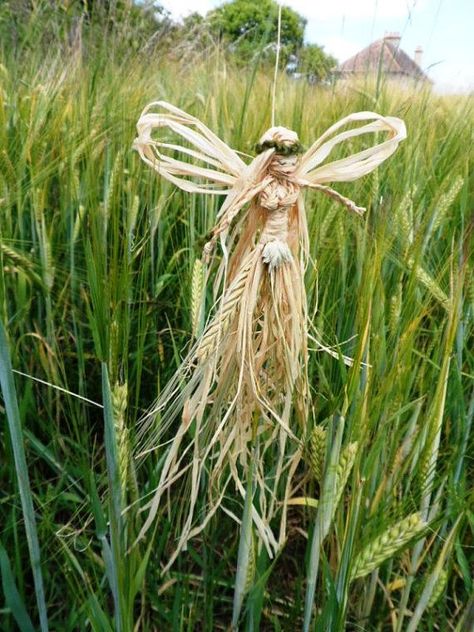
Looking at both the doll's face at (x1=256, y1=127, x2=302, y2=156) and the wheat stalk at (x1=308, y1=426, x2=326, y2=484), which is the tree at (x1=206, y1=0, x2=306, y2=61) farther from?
the wheat stalk at (x1=308, y1=426, x2=326, y2=484)

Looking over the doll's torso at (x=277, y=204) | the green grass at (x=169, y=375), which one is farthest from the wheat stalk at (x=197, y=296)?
the doll's torso at (x=277, y=204)

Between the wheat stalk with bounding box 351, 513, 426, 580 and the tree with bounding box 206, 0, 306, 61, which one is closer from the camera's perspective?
the wheat stalk with bounding box 351, 513, 426, 580

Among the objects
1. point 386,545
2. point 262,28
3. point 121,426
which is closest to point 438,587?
point 386,545

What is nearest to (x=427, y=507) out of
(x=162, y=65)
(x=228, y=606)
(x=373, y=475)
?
(x=373, y=475)

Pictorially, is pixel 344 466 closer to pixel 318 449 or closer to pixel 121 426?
pixel 318 449

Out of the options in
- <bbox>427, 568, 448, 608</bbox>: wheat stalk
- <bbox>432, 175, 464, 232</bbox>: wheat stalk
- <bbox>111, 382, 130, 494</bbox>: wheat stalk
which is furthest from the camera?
<bbox>432, 175, 464, 232</bbox>: wheat stalk

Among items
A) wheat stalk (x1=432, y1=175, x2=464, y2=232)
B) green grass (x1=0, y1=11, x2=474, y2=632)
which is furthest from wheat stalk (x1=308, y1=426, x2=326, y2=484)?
wheat stalk (x1=432, y1=175, x2=464, y2=232)

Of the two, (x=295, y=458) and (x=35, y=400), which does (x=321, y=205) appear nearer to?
(x=295, y=458)

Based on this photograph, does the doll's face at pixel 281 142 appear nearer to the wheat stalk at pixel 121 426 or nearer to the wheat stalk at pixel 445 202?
the wheat stalk at pixel 121 426
